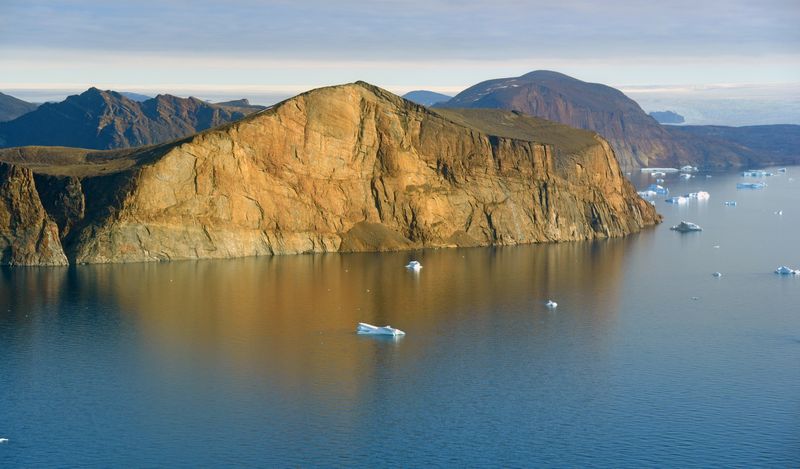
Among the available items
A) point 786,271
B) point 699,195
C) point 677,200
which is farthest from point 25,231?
point 699,195

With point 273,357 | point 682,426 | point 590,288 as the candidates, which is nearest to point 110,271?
point 273,357

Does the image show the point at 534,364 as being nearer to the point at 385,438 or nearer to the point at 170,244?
the point at 385,438

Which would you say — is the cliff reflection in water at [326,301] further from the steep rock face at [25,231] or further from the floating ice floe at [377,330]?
the steep rock face at [25,231]

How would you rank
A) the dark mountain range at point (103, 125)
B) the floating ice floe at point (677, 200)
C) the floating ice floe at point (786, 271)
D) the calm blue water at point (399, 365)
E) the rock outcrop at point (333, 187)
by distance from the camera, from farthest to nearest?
the dark mountain range at point (103, 125) → the floating ice floe at point (677, 200) → the floating ice floe at point (786, 271) → the rock outcrop at point (333, 187) → the calm blue water at point (399, 365)

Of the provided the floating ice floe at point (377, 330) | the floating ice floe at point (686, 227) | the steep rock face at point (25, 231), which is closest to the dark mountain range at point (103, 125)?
the floating ice floe at point (686, 227)

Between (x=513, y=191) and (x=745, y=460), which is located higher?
(x=513, y=191)

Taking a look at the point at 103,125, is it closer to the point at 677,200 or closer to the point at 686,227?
the point at 677,200
